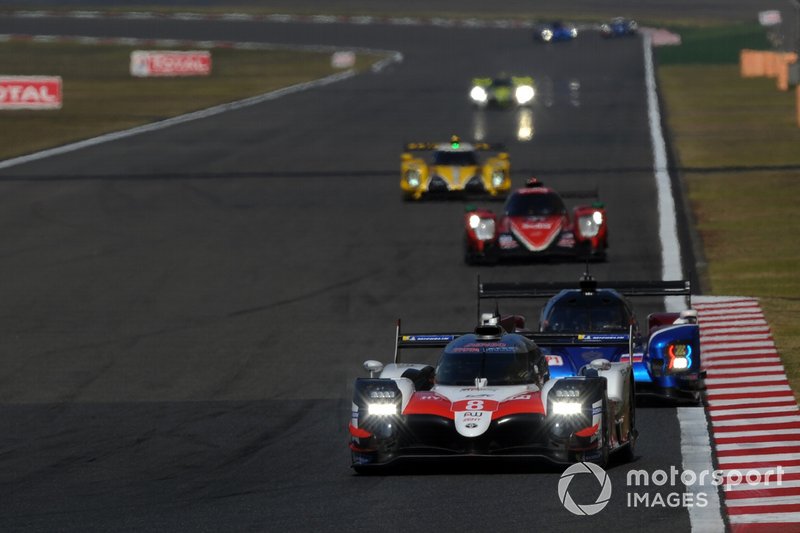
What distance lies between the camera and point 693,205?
4216 cm

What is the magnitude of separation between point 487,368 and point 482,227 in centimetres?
1485

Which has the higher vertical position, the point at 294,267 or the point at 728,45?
the point at 728,45

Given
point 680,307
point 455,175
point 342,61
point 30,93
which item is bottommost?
point 680,307

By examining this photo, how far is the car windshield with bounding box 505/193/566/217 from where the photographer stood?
32.2 meters

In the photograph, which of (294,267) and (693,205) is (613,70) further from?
(294,267)

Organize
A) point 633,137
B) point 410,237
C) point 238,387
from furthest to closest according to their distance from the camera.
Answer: point 633,137 < point 410,237 < point 238,387

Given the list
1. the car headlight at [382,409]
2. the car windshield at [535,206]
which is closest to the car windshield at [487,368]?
the car headlight at [382,409]

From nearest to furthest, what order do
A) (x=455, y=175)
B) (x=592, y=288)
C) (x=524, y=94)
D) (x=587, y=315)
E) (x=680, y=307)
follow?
(x=587, y=315) < (x=592, y=288) < (x=680, y=307) < (x=455, y=175) < (x=524, y=94)

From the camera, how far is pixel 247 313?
1109 inches

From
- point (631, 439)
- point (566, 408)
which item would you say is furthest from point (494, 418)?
point (631, 439)

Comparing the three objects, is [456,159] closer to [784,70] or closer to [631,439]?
[631,439]

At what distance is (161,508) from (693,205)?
28.9 meters

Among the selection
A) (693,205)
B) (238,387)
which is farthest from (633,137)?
(238,387)

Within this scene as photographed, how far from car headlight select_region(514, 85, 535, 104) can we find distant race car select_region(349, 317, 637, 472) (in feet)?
202
